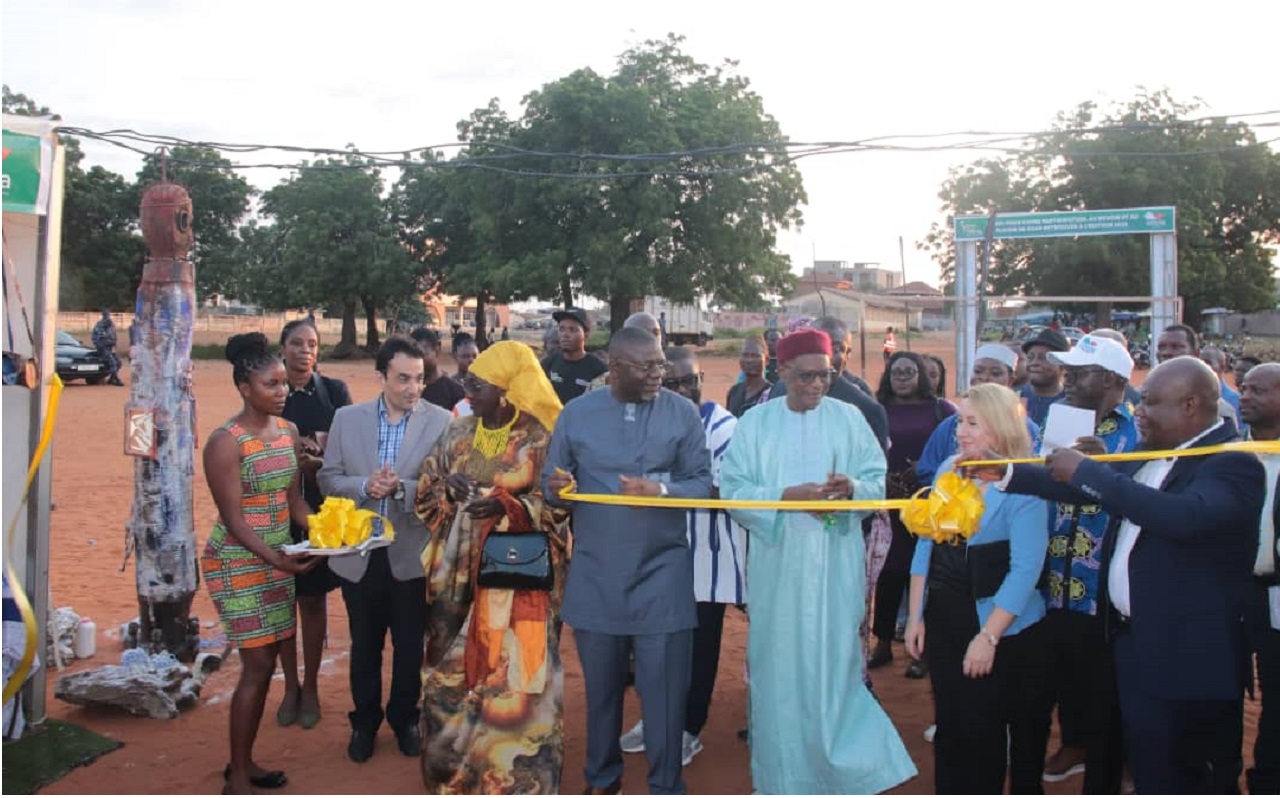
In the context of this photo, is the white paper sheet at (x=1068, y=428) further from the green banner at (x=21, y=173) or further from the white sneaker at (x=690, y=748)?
the green banner at (x=21, y=173)

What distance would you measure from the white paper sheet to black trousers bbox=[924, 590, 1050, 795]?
93cm

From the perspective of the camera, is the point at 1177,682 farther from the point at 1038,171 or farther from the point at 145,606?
the point at 1038,171

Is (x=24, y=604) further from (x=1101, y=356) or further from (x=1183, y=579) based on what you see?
(x=1101, y=356)

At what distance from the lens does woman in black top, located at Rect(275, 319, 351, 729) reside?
215 inches

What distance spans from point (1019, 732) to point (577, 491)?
2.03 metres

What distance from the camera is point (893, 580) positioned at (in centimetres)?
650

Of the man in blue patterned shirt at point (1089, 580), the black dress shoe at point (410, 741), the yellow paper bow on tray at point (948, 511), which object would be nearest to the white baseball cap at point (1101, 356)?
the man in blue patterned shirt at point (1089, 580)

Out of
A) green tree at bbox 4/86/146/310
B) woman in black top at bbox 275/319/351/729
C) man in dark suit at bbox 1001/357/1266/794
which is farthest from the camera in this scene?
green tree at bbox 4/86/146/310

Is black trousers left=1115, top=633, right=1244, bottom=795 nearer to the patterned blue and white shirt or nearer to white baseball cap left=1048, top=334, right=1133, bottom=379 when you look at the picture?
white baseball cap left=1048, top=334, right=1133, bottom=379

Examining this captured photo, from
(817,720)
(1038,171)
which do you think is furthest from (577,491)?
(1038,171)

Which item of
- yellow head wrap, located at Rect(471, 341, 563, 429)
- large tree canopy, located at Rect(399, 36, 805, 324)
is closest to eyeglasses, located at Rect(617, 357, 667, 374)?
yellow head wrap, located at Rect(471, 341, 563, 429)

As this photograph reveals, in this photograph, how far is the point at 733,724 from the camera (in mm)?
5664

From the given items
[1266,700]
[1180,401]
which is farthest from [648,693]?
Answer: [1266,700]

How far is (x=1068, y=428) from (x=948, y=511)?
116 centimetres
